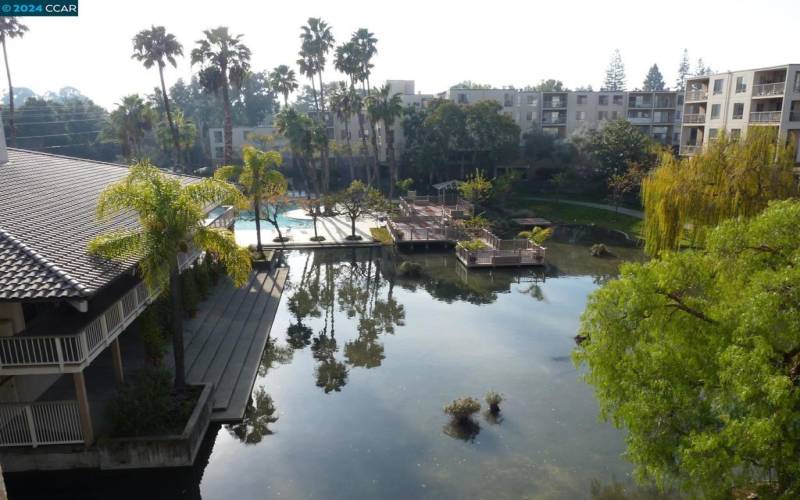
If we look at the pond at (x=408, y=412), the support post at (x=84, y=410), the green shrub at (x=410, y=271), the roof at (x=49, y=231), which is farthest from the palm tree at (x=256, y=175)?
the support post at (x=84, y=410)

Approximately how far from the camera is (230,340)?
69.1 ft

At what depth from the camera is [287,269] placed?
32.4 metres

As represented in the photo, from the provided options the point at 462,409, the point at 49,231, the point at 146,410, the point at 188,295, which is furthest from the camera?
the point at 188,295

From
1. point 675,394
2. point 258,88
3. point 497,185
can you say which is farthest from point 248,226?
point 258,88

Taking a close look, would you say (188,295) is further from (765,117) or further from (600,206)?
(765,117)

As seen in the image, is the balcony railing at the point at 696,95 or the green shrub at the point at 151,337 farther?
the balcony railing at the point at 696,95

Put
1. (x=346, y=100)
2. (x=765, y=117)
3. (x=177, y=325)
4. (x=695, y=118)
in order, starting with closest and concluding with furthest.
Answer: (x=177, y=325)
(x=765, y=117)
(x=695, y=118)
(x=346, y=100)

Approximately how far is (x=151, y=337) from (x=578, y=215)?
40.1m

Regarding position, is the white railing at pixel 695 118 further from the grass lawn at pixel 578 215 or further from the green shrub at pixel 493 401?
the green shrub at pixel 493 401

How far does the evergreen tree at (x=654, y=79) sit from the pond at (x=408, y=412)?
5510 inches

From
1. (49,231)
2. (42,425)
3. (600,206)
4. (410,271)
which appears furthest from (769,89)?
(42,425)

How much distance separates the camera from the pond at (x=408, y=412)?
13.2 metres

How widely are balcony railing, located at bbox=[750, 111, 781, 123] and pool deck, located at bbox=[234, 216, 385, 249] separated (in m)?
32.2

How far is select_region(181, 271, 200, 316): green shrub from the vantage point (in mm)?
22125
